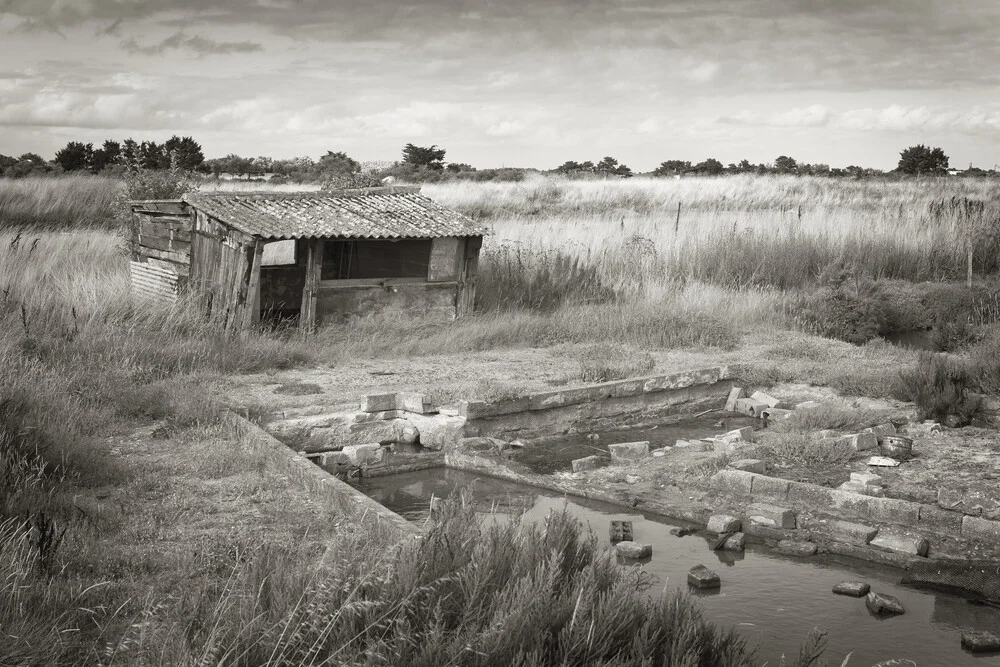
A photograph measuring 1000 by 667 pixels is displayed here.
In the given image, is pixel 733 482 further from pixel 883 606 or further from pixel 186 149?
pixel 186 149

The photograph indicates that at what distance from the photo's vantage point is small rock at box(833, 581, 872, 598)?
6.12 meters

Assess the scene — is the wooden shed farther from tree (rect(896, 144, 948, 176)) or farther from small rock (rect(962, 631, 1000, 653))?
tree (rect(896, 144, 948, 176))

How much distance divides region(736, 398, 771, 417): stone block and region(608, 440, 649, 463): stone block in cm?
269

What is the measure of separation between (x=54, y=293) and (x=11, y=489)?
282 inches

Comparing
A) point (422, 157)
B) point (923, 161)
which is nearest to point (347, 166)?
point (422, 157)

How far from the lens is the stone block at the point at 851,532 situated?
689 centimetres

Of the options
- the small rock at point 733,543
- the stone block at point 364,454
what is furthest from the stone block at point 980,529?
the stone block at point 364,454

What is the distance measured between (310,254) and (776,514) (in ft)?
26.2

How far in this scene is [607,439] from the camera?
10211mm

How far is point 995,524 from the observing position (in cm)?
683

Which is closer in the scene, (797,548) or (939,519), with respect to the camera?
(797,548)

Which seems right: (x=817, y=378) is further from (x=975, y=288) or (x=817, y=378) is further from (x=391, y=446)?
(x=975, y=288)

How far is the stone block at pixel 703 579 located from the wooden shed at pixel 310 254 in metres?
7.91

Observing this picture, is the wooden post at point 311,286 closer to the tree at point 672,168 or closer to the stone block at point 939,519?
the stone block at point 939,519
